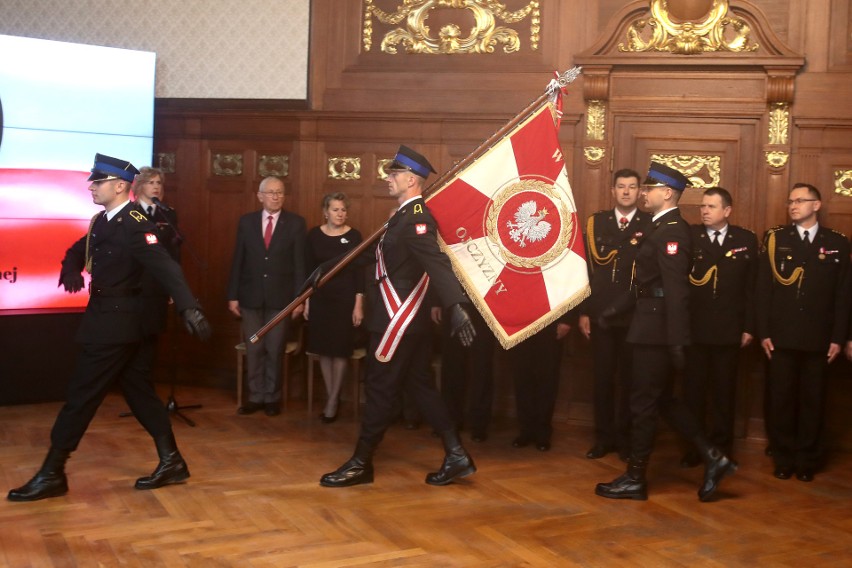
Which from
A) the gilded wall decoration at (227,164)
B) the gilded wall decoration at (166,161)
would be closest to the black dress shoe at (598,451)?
the gilded wall decoration at (227,164)

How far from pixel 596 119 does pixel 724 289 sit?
157 cm

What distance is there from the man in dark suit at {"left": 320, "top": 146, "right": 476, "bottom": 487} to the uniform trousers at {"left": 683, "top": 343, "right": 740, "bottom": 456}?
4.81ft

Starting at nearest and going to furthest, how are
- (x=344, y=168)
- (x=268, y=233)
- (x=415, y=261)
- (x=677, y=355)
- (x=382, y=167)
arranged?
(x=677, y=355)
(x=415, y=261)
(x=268, y=233)
(x=382, y=167)
(x=344, y=168)

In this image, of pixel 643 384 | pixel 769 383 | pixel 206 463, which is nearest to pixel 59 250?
pixel 206 463

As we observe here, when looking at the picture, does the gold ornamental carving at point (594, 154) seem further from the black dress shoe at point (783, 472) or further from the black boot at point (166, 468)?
the black boot at point (166, 468)

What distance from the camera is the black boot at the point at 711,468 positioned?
195 inches

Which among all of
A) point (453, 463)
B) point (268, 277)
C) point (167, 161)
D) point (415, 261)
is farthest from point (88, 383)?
point (167, 161)

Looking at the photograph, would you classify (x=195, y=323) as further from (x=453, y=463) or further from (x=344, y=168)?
(x=344, y=168)

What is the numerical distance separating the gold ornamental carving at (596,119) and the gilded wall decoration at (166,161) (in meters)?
3.11

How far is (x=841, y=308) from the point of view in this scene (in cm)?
559

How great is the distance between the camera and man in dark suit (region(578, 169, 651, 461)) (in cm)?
588

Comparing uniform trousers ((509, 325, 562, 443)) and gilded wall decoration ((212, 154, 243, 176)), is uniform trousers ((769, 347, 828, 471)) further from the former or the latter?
gilded wall decoration ((212, 154, 243, 176))

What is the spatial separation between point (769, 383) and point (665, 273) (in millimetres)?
1380

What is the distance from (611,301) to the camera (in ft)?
19.3
